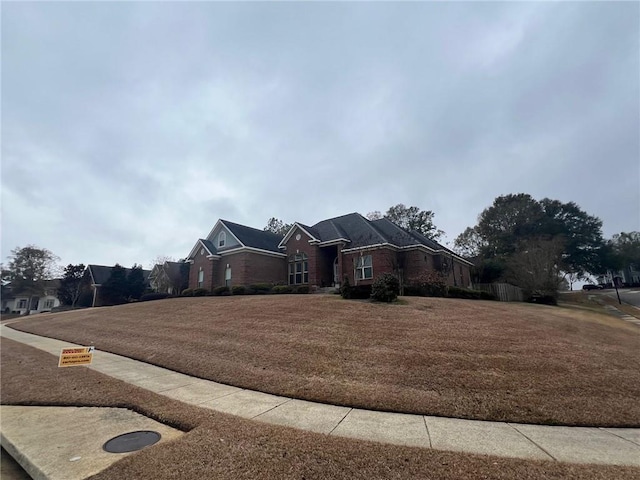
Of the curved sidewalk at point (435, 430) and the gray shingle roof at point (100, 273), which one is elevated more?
the gray shingle roof at point (100, 273)

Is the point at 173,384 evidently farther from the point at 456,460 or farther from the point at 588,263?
the point at 588,263

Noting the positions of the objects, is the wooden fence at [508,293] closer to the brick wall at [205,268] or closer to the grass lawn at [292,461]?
the grass lawn at [292,461]

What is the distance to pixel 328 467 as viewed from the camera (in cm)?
363

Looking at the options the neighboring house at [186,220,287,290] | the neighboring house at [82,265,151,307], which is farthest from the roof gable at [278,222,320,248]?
the neighboring house at [82,265,151,307]

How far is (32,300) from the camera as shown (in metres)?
52.5

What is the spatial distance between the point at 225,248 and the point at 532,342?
25509 mm

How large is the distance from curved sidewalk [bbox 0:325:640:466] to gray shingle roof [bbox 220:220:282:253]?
2231cm

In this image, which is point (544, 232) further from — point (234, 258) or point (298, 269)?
point (234, 258)

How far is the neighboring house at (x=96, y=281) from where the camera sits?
3747 cm

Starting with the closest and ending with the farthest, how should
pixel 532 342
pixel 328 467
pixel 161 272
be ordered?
pixel 328 467 < pixel 532 342 < pixel 161 272

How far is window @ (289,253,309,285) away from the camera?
91.2 feet

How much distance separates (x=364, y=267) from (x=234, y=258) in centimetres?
1197

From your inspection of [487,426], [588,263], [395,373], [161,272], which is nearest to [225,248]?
[161,272]

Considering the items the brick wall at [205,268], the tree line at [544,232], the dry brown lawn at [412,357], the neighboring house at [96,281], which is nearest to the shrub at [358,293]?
the dry brown lawn at [412,357]
